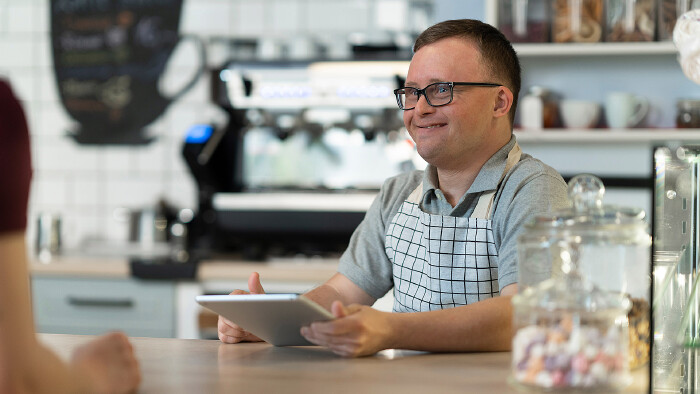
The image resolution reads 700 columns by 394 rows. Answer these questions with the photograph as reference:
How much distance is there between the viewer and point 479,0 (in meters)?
3.29

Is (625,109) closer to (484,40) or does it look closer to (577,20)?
(577,20)

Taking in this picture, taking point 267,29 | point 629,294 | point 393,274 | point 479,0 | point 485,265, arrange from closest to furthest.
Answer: point 629,294 < point 485,265 < point 393,274 < point 479,0 < point 267,29

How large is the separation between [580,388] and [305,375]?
0.40 m

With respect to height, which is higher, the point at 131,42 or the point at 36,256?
the point at 131,42

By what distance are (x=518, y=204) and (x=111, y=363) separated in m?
0.87

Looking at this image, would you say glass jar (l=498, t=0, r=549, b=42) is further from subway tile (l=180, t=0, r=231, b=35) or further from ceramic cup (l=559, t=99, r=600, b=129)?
subway tile (l=180, t=0, r=231, b=35)

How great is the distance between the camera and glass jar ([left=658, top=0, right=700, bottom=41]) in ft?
9.70

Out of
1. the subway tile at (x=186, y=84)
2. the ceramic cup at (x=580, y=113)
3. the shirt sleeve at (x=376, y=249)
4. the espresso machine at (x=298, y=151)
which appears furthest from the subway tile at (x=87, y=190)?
the shirt sleeve at (x=376, y=249)

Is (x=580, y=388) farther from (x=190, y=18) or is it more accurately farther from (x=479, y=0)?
(x=190, y=18)

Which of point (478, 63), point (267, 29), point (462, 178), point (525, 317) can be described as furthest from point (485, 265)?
point (267, 29)

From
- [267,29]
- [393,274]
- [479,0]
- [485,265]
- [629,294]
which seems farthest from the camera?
[267,29]

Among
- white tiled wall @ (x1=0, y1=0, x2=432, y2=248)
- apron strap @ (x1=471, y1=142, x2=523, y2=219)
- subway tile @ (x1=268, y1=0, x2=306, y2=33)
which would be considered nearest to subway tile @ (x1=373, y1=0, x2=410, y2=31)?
white tiled wall @ (x1=0, y1=0, x2=432, y2=248)

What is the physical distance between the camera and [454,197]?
1.83 metres

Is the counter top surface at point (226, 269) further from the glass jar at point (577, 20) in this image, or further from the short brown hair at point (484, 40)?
the short brown hair at point (484, 40)
